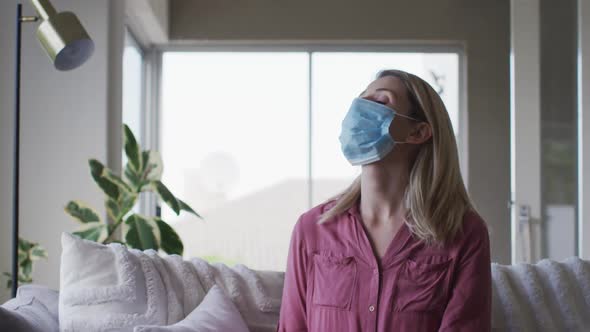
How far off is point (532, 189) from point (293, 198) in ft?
6.89

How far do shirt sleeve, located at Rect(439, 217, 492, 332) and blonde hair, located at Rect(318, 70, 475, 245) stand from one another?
5 cm

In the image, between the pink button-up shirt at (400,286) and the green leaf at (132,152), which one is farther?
the green leaf at (132,152)

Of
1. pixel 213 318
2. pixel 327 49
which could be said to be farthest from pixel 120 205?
pixel 327 49

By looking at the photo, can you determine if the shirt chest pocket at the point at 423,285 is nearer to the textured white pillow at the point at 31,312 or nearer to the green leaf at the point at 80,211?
the textured white pillow at the point at 31,312

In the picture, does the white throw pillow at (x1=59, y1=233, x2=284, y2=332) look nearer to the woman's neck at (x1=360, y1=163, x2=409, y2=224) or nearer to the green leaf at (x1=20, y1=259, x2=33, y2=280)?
the woman's neck at (x1=360, y1=163, x2=409, y2=224)

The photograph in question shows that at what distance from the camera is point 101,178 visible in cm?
315

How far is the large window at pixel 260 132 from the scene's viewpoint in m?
5.94

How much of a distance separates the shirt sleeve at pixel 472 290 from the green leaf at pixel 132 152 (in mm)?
1868

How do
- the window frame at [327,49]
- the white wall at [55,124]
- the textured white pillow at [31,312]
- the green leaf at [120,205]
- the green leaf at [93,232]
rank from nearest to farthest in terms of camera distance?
the textured white pillow at [31,312] < the green leaf at [93,232] < the green leaf at [120,205] < the white wall at [55,124] < the window frame at [327,49]

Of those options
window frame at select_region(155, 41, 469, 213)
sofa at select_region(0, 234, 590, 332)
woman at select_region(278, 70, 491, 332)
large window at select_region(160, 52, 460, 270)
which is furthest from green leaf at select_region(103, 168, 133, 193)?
window frame at select_region(155, 41, 469, 213)

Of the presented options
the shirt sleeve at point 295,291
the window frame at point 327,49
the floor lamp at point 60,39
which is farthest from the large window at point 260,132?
the shirt sleeve at point 295,291

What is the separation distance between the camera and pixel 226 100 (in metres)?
6.06

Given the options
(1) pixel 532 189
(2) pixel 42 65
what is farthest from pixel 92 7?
(1) pixel 532 189

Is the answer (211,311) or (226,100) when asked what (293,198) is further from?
(211,311)
